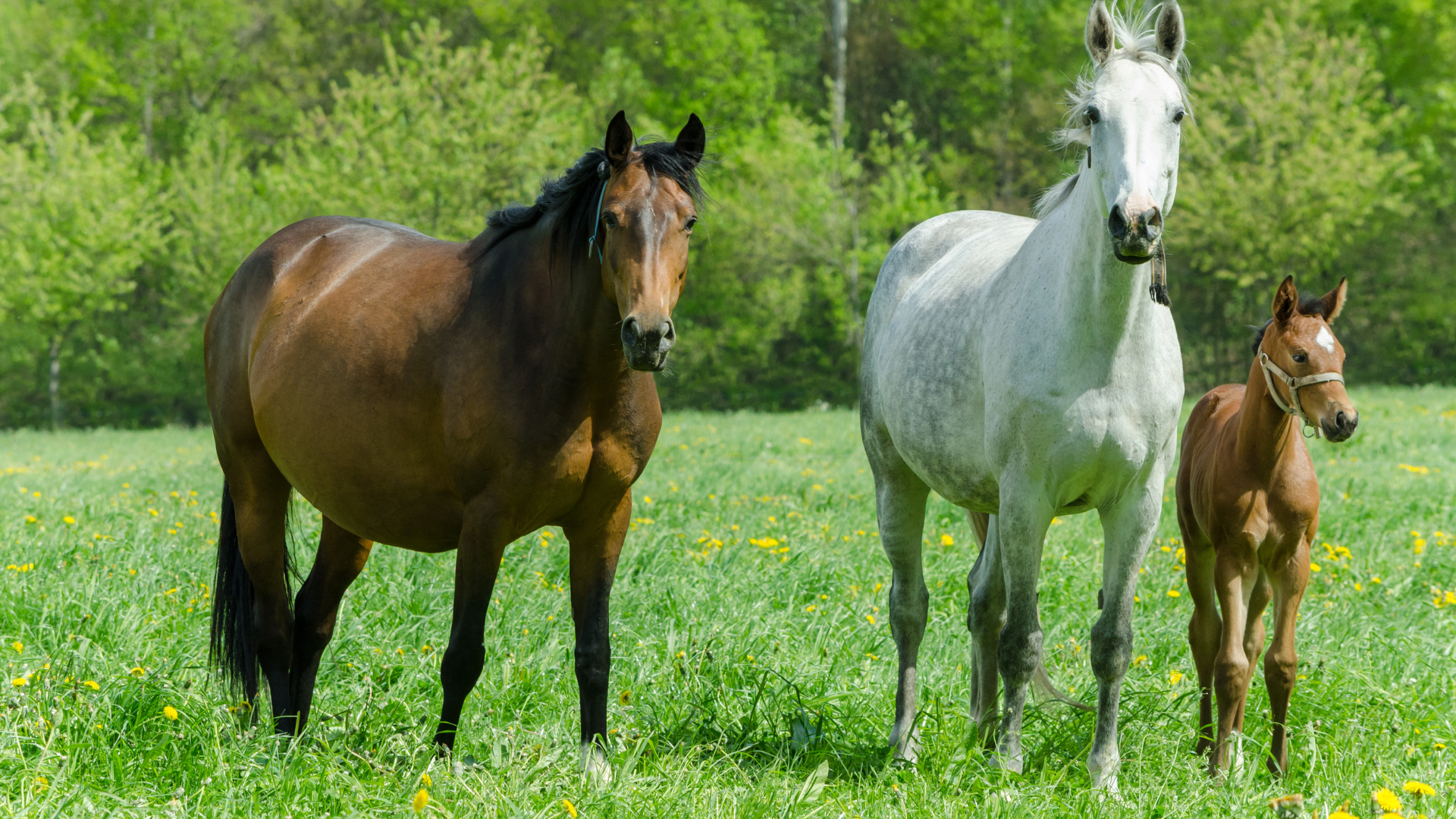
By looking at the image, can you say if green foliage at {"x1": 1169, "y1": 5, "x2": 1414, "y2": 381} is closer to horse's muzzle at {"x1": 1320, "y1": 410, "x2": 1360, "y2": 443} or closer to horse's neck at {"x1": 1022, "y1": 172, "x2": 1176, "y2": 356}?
horse's muzzle at {"x1": 1320, "y1": 410, "x2": 1360, "y2": 443}

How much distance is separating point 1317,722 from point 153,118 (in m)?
36.4

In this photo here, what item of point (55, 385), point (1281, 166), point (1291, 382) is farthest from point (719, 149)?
point (1291, 382)

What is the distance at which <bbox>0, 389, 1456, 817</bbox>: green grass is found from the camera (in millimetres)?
3094

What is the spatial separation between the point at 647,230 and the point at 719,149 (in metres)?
26.3

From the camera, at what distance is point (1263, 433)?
12.7ft

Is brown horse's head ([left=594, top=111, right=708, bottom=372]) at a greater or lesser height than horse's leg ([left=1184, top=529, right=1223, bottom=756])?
greater

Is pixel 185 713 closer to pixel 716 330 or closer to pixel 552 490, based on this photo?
pixel 552 490

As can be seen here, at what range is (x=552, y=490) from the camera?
326cm

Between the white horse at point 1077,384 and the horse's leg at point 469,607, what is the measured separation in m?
1.54

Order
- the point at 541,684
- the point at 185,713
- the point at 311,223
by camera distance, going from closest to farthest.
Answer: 1. the point at 185,713
2. the point at 541,684
3. the point at 311,223

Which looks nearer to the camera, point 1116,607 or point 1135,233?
point 1135,233

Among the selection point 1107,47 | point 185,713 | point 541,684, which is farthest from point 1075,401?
point 185,713

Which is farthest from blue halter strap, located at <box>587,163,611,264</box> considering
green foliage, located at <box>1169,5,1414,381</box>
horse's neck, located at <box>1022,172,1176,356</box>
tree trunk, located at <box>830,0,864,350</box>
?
tree trunk, located at <box>830,0,864,350</box>

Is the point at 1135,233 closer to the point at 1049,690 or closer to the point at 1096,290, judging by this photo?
the point at 1096,290
